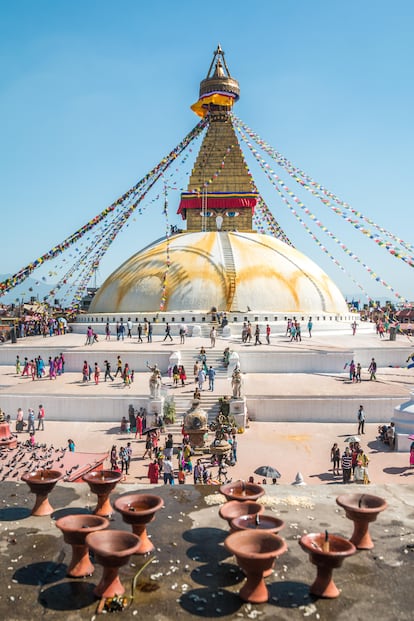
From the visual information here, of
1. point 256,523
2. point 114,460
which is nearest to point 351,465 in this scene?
point 114,460

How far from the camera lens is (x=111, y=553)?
195 inches

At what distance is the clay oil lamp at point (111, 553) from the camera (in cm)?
499

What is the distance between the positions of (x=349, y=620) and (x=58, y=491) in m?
4.48

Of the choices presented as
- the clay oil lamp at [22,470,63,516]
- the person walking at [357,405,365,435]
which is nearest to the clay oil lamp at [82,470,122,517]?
the clay oil lamp at [22,470,63,516]

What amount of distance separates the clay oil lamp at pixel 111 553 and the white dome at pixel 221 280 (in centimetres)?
2317

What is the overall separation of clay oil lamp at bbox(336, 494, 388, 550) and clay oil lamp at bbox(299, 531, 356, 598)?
0.64 meters

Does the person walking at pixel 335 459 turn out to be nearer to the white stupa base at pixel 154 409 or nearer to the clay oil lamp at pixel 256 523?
the white stupa base at pixel 154 409

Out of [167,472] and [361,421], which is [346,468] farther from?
[361,421]

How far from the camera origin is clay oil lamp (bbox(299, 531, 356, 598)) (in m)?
5.05

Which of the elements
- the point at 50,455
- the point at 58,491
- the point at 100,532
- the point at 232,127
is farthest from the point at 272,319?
the point at 100,532

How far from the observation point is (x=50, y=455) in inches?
463

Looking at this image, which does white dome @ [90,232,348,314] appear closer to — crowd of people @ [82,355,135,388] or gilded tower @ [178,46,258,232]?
gilded tower @ [178,46,258,232]

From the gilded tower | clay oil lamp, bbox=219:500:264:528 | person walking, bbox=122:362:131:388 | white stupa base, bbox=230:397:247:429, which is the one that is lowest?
white stupa base, bbox=230:397:247:429

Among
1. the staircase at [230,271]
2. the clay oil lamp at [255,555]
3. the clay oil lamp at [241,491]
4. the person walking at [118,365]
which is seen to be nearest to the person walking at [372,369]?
the person walking at [118,365]
